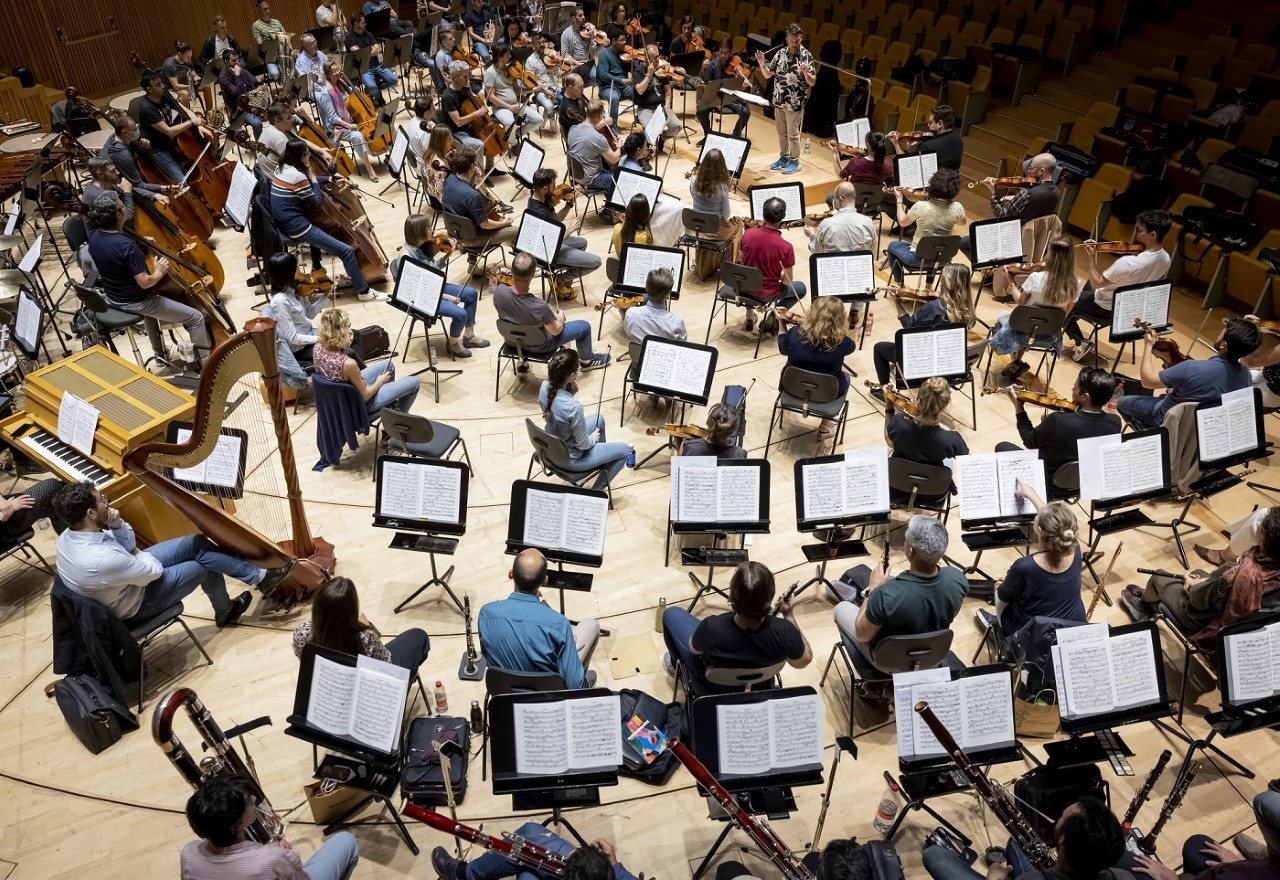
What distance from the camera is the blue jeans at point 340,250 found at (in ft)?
30.6

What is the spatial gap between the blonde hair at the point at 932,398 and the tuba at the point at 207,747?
14.9 feet

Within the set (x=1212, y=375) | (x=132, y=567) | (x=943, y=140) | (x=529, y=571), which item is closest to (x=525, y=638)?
(x=529, y=571)

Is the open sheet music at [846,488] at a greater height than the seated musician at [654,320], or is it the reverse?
the seated musician at [654,320]

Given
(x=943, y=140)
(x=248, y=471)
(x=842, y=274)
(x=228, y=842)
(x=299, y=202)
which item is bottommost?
(x=248, y=471)

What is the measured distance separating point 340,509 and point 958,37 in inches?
513

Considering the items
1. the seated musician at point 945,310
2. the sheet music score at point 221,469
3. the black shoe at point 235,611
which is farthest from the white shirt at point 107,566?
the seated musician at point 945,310

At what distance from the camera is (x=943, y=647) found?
16.3 ft

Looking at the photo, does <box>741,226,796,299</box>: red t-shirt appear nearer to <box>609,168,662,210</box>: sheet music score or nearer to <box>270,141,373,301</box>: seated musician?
<box>609,168,662,210</box>: sheet music score

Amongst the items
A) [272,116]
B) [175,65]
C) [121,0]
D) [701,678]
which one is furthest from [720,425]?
[121,0]

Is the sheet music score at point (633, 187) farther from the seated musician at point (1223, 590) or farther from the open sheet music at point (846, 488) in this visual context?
the seated musician at point (1223, 590)

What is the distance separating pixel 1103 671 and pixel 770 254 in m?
4.98

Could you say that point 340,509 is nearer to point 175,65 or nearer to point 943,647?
point 943,647

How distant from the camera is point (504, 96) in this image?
45.3 feet

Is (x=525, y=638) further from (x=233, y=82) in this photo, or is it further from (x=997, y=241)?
(x=233, y=82)
